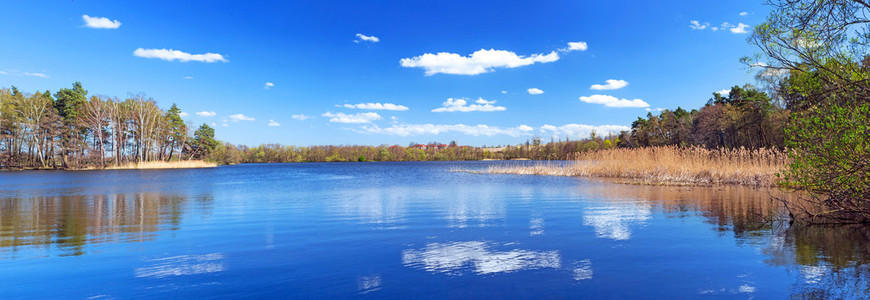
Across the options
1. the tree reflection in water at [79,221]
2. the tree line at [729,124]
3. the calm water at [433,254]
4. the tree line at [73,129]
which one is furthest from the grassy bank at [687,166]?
the tree line at [73,129]

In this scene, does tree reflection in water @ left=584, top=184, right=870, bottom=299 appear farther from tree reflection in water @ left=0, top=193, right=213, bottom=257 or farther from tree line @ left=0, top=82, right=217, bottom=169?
tree line @ left=0, top=82, right=217, bottom=169

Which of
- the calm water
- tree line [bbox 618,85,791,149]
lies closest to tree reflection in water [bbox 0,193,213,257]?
the calm water

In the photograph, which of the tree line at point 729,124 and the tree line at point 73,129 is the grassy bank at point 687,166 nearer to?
the tree line at point 729,124

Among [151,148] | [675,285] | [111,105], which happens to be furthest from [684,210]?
[151,148]

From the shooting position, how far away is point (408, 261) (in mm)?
7227

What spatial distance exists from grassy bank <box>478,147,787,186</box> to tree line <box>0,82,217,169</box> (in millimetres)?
64416

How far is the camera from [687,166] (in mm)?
24828

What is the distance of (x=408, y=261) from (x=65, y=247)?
7000 millimetres

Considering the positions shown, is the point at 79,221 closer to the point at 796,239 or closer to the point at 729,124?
the point at 796,239

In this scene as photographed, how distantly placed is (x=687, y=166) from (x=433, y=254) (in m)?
22.7

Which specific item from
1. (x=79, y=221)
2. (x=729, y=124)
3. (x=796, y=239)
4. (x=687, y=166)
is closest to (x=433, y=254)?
(x=796, y=239)

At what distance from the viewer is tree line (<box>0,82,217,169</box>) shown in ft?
188

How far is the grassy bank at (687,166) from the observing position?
71.4 ft

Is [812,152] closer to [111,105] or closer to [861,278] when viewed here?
[861,278]
